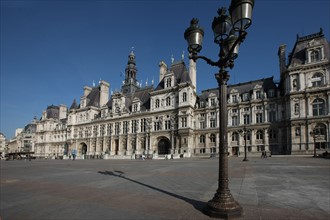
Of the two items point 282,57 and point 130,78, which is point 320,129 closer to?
point 282,57

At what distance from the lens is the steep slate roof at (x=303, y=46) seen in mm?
40656

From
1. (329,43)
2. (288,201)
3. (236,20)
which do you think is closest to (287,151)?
(329,43)

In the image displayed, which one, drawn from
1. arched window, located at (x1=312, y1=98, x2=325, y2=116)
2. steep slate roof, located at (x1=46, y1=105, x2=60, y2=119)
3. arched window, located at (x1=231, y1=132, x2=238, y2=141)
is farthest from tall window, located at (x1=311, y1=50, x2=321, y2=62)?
steep slate roof, located at (x1=46, y1=105, x2=60, y2=119)

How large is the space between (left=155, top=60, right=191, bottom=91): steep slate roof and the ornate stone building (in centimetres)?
5

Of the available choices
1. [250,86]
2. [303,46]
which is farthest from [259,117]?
[303,46]

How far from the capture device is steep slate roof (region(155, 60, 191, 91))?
51.7m

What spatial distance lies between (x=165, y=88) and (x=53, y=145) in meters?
59.0

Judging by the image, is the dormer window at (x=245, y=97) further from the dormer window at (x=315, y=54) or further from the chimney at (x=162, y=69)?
the chimney at (x=162, y=69)

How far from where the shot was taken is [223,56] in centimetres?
646

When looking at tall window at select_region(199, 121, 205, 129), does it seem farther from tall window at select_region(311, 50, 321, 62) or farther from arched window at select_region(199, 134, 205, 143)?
tall window at select_region(311, 50, 321, 62)

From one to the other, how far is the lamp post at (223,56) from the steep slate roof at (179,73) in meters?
44.1

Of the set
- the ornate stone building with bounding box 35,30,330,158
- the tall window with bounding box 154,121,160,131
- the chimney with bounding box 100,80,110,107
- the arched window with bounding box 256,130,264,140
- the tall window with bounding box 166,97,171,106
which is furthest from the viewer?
the chimney with bounding box 100,80,110,107

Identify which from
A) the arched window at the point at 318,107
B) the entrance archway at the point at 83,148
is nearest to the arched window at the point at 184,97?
the arched window at the point at 318,107

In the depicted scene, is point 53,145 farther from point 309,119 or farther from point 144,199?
point 144,199
